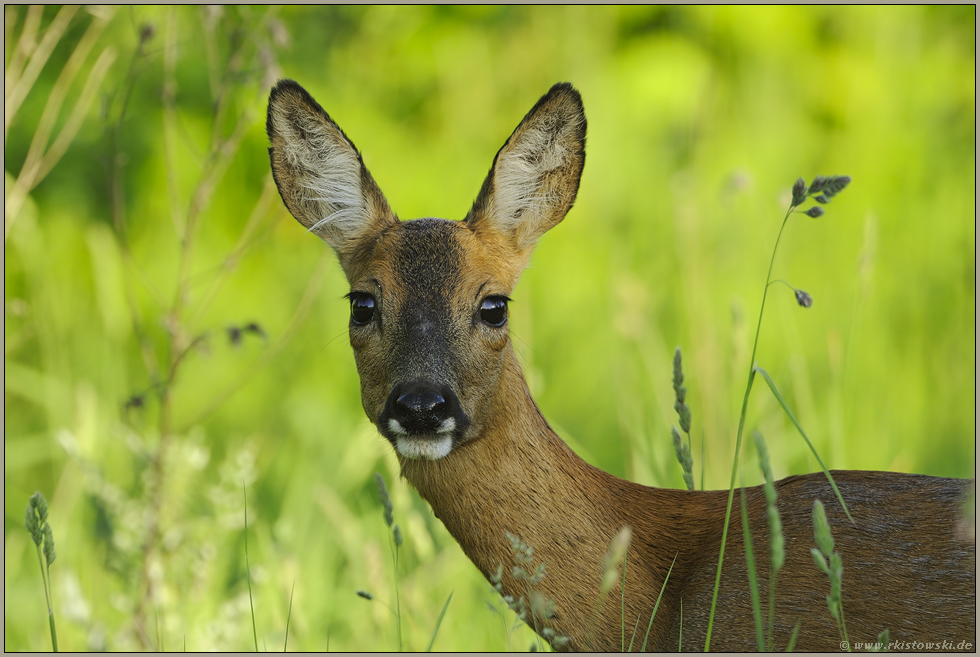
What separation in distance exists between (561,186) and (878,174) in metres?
4.33

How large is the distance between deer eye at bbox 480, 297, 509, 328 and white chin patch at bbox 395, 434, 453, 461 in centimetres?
49

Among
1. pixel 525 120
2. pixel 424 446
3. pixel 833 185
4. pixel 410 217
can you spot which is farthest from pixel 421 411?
pixel 410 217

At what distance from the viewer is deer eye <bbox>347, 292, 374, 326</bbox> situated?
10.1 ft

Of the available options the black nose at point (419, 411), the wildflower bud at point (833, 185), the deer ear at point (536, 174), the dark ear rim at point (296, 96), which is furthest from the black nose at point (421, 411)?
the wildflower bud at point (833, 185)

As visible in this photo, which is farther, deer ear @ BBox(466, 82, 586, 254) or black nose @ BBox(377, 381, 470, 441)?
deer ear @ BBox(466, 82, 586, 254)

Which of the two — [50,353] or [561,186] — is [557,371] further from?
[50,353]

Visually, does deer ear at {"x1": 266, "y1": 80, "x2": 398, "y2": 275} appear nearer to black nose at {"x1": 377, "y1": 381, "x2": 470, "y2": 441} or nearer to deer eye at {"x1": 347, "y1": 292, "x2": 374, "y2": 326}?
deer eye at {"x1": 347, "y1": 292, "x2": 374, "y2": 326}

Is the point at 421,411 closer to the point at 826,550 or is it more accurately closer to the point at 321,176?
the point at 826,550

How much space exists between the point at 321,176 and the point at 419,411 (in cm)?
132

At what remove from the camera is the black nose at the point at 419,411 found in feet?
8.81

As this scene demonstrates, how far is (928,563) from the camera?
8.31ft

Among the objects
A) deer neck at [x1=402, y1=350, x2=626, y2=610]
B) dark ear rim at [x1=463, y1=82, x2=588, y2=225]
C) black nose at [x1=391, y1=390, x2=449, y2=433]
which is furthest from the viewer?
dark ear rim at [x1=463, y1=82, x2=588, y2=225]

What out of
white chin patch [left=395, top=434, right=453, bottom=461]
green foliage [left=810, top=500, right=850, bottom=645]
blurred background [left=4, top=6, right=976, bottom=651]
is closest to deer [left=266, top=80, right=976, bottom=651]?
white chin patch [left=395, top=434, right=453, bottom=461]

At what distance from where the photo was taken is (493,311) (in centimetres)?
307
